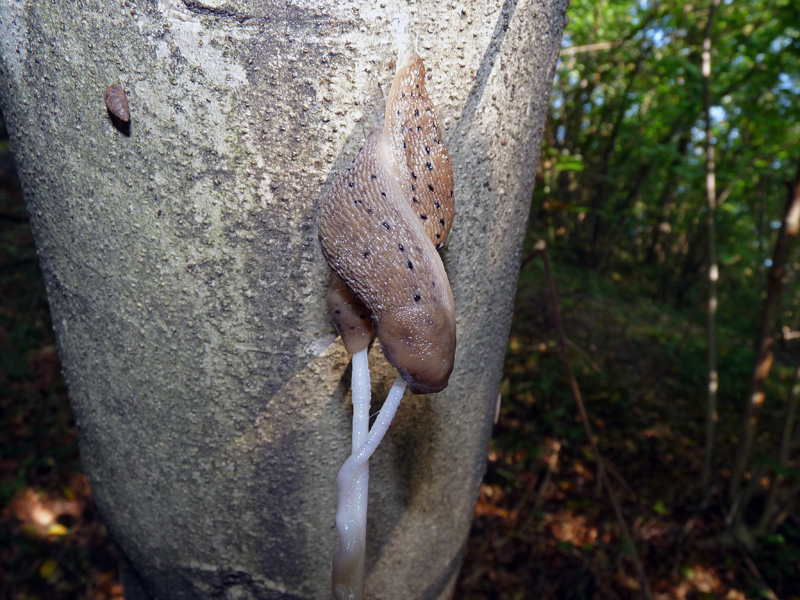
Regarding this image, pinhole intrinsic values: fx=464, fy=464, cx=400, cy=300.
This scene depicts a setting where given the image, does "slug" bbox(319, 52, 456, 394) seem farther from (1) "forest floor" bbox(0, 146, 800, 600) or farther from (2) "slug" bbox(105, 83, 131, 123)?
(1) "forest floor" bbox(0, 146, 800, 600)

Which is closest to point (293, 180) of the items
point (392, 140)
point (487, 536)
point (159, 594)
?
point (392, 140)

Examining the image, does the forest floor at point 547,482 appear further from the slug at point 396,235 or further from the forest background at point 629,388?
the slug at point 396,235

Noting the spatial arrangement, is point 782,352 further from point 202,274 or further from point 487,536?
point 202,274

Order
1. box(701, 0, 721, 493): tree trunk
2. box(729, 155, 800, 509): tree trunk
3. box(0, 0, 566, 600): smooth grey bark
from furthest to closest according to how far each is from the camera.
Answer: box(701, 0, 721, 493): tree trunk < box(729, 155, 800, 509): tree trunk < box(0, 0, 566, 600): smooth grey bark

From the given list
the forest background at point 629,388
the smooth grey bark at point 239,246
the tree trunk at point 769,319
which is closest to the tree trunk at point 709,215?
the forest background at point 629,388

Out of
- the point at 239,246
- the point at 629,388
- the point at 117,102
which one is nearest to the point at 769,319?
the point at 629,388

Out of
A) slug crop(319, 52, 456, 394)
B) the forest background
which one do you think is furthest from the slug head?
the forest background

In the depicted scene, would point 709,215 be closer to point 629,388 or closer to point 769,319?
point 769,319
